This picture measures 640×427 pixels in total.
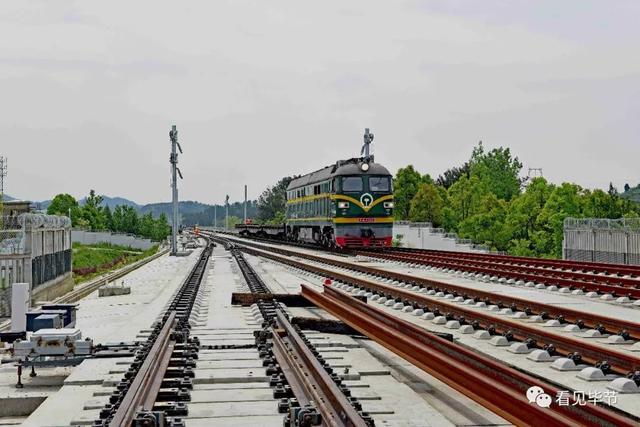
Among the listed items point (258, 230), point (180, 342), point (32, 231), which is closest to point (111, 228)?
point (258, 230)

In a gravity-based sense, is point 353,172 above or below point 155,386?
above

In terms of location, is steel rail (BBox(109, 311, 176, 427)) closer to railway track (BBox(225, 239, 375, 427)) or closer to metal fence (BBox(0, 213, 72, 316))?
railway track (BBox(225, 239, 375, 427))

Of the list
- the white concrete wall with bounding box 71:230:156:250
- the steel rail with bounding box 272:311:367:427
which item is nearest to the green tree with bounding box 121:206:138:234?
the white concrete wall with bounding box 71:230:156:250

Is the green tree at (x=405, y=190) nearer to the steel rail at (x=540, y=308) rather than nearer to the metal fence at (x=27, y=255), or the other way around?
the metal fence at (x=27, y=255)

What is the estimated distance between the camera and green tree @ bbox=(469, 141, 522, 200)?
89.3 m

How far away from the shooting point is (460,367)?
709cm

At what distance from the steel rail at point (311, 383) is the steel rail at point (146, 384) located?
1.12m

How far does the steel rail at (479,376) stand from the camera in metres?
5.34

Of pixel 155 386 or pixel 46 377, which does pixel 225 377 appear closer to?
pixel 155 386

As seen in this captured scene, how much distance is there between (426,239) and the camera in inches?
1882

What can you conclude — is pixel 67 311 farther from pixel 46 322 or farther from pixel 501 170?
pixel 501 170

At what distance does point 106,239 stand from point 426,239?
40.5 meters

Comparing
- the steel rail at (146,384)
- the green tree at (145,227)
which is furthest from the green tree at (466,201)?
the steel rail at (146,384)

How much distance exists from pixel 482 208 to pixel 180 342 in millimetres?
53740
